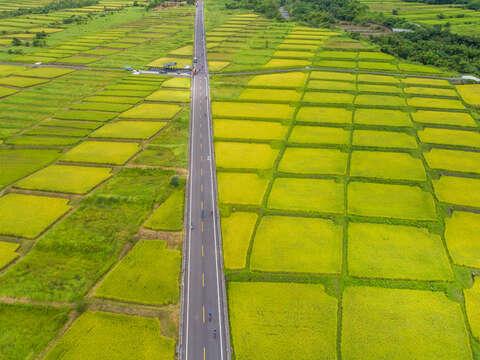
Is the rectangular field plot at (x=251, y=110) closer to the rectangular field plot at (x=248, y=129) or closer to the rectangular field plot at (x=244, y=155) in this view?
the rectangular field plot at (x=248, y=129)

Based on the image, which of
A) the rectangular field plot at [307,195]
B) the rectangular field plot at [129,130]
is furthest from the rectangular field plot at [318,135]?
the rectangular field plot at [129,130]

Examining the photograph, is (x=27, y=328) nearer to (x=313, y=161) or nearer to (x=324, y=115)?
(x=313, y=161)

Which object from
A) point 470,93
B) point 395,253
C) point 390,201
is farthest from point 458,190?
point 470,93

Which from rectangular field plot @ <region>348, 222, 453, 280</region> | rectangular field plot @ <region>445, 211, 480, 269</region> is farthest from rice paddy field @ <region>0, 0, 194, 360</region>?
rectangular field plot @ <region>445, 211, 480, 269</region>

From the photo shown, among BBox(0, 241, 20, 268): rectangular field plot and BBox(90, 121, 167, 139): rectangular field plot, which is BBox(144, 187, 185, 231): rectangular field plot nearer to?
BBox(0, 241, 20, 268): rectangular field plot

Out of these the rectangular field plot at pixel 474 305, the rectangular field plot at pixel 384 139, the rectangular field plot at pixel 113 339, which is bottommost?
the rectangular field plot at pixel 113 339

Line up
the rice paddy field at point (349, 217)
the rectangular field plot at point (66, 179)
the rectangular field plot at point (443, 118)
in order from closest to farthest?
the rice paddy field at point (349, 217) < the rectangular field plot at point (66, 179) < the rectangular field plot at point (443, 118)
